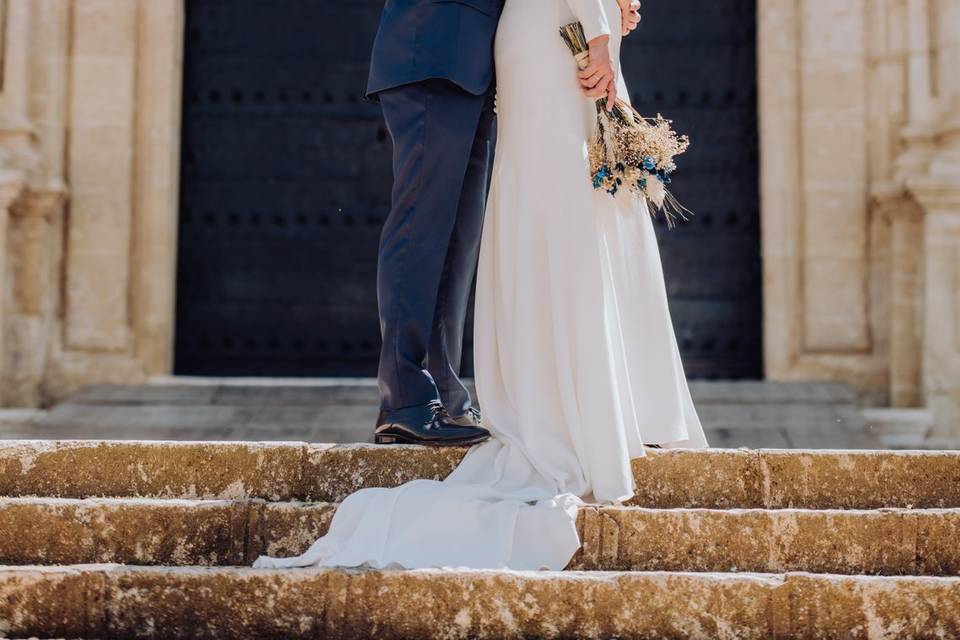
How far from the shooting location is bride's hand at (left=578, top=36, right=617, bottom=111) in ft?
11.6

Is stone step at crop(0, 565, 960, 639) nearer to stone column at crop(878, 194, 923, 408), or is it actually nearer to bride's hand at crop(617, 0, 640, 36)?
bride's hand at crop(617, 0, 640, 36)

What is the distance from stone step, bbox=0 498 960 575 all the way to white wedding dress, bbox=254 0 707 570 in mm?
155

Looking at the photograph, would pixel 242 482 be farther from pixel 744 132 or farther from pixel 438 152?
pixel 744 132

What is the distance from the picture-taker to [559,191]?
11.6ft

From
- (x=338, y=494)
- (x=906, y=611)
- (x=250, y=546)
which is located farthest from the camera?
(x=338, y=494)

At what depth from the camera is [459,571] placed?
104 inches

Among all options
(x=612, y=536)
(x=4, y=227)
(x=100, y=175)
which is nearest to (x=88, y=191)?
(x=100, y=175)

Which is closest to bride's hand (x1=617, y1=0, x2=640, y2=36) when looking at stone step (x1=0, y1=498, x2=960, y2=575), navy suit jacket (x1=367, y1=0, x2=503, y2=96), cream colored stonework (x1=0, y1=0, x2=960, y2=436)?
navy suit jacket (x1=367, y1=0, x2=503, y2=96)

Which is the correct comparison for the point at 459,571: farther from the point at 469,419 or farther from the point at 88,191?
the point at 88,191

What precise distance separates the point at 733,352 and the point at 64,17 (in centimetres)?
391

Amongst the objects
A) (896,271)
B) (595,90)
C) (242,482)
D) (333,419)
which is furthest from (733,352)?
(242,482)

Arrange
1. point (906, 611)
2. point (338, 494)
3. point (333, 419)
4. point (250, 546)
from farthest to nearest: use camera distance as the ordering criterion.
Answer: point (333, 419) < point (338, 494) < point (250, 546) < point (906, 611)

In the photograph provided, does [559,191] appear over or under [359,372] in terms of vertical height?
over

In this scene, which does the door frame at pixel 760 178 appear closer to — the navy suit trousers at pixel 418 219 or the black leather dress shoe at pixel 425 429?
the navy suit trousers at pixel 418 219
